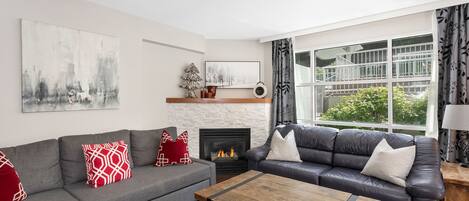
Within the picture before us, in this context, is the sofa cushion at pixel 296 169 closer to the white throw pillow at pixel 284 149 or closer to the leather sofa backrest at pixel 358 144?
the white throw pillow at pixel 284 149

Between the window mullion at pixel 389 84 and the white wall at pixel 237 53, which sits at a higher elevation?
the white wall at pixel 237 53

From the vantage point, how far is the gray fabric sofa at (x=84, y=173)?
2.08m

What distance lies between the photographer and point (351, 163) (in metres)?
3.00

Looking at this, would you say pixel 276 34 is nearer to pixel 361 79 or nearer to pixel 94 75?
pixel 361 79

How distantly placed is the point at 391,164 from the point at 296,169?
0.98 m

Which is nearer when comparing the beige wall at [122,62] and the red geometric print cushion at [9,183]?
the red geometric print cushion at [9,183]

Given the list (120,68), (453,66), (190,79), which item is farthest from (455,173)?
(120,68)

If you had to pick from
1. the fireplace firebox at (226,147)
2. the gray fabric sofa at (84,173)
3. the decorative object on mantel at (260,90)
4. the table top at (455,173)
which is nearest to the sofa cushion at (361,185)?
the table top at (455,173)

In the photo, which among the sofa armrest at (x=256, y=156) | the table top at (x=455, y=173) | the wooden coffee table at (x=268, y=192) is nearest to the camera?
the wooden coffee table at (x=268, y=192)

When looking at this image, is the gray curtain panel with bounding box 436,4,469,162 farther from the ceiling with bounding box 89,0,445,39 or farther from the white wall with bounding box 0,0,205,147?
the white wall with bounding box 0,0,205,147

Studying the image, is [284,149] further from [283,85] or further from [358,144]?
[283,85]

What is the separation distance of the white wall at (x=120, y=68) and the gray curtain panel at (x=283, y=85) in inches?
53.0

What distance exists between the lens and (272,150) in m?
3.43

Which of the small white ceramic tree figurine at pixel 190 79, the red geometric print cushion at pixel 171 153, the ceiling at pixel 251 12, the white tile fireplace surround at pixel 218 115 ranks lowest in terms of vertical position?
the red geometric print cushion at pixel 171 153
